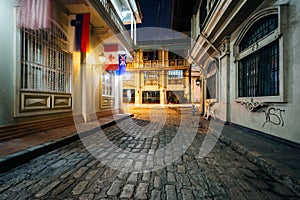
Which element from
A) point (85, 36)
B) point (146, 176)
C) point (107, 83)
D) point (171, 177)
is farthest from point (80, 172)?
point (107, 83)

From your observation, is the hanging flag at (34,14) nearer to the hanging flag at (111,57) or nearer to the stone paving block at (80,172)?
the hanging flag at (111,57)

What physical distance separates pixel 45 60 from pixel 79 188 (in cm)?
522

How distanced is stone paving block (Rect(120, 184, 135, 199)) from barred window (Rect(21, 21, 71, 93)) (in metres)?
4.54

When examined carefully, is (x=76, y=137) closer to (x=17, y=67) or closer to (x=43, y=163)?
(x=43, y=163)

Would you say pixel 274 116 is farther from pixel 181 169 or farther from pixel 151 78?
pixel 151 78

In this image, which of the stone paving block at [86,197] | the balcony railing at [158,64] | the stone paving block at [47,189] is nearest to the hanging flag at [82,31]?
the stone paving block at [47,189]

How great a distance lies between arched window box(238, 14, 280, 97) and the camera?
4086 millimetres

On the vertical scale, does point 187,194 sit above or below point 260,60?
below

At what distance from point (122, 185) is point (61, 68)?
601 cm

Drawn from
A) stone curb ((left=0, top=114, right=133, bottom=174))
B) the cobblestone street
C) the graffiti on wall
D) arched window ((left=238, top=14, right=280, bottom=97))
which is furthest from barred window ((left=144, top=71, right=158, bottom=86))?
the cobblestone street

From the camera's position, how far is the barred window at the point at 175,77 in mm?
28944

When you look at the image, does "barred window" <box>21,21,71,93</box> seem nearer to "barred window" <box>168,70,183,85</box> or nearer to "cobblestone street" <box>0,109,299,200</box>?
"cobblestone street" <box>0,109,299,200</box>

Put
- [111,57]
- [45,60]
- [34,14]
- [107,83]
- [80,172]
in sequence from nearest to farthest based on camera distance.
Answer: [80,172], [34,14], [45,60], [111,57], [107,83]

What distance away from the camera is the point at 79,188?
7.09ft
